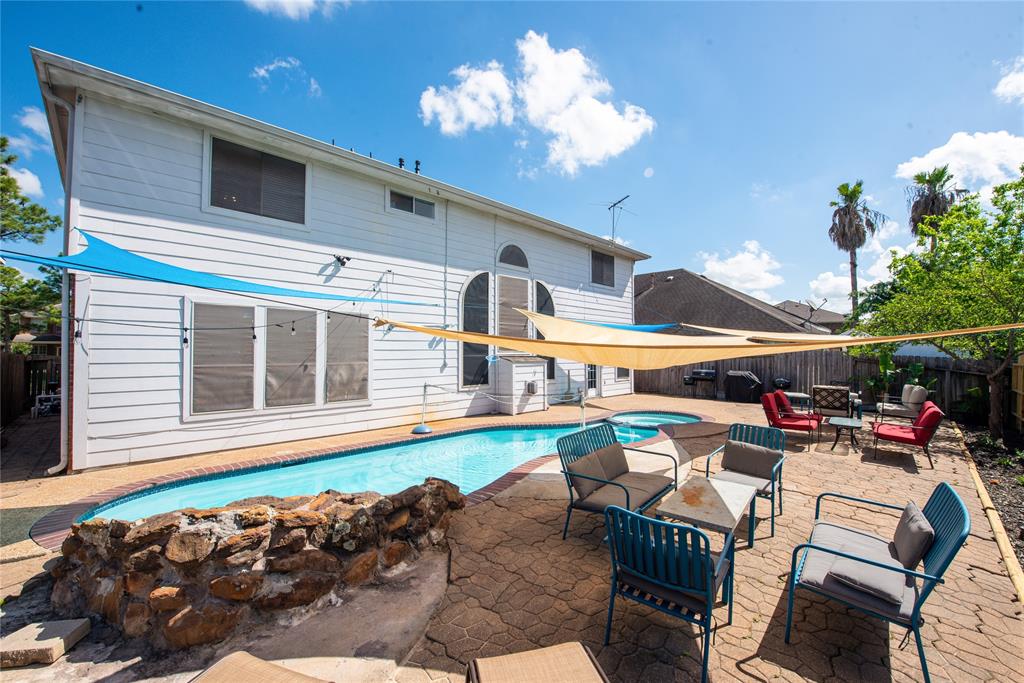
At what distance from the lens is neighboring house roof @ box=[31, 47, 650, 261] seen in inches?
194

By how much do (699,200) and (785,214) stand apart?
208 centimetres

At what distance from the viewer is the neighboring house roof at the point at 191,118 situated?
4918 mm

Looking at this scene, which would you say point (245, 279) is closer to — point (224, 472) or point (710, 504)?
point (224, 472)

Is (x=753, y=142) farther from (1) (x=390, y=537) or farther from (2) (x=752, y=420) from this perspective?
(1) (x=390, y=537)

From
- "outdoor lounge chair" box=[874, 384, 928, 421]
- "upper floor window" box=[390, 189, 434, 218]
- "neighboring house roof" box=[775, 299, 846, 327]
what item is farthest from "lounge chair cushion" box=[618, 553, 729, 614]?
"neighboring house roof" box=[775, 299, 846, 327]

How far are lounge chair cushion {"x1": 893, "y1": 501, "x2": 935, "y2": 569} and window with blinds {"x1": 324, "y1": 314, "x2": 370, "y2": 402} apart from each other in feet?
25.2

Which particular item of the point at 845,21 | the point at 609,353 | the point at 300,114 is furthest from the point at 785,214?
the point at 300,114

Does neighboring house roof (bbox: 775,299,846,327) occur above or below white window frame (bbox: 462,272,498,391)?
above

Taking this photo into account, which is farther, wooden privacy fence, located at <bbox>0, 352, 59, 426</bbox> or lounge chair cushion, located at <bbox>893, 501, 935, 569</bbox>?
wooden privacy fence, located at <bbox>0, 352, 59, 426</bbox>

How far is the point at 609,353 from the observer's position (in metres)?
4.78

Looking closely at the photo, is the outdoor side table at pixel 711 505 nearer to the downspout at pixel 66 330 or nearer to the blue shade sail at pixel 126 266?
the blue shade sail at pixel 126 266

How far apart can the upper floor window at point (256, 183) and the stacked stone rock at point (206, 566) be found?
18.0 feet

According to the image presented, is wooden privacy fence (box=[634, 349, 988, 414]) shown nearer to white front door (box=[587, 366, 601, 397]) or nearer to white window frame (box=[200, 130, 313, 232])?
white front door (box=[587, 366, 601, 397])

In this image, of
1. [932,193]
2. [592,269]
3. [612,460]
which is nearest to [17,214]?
[592,269]
